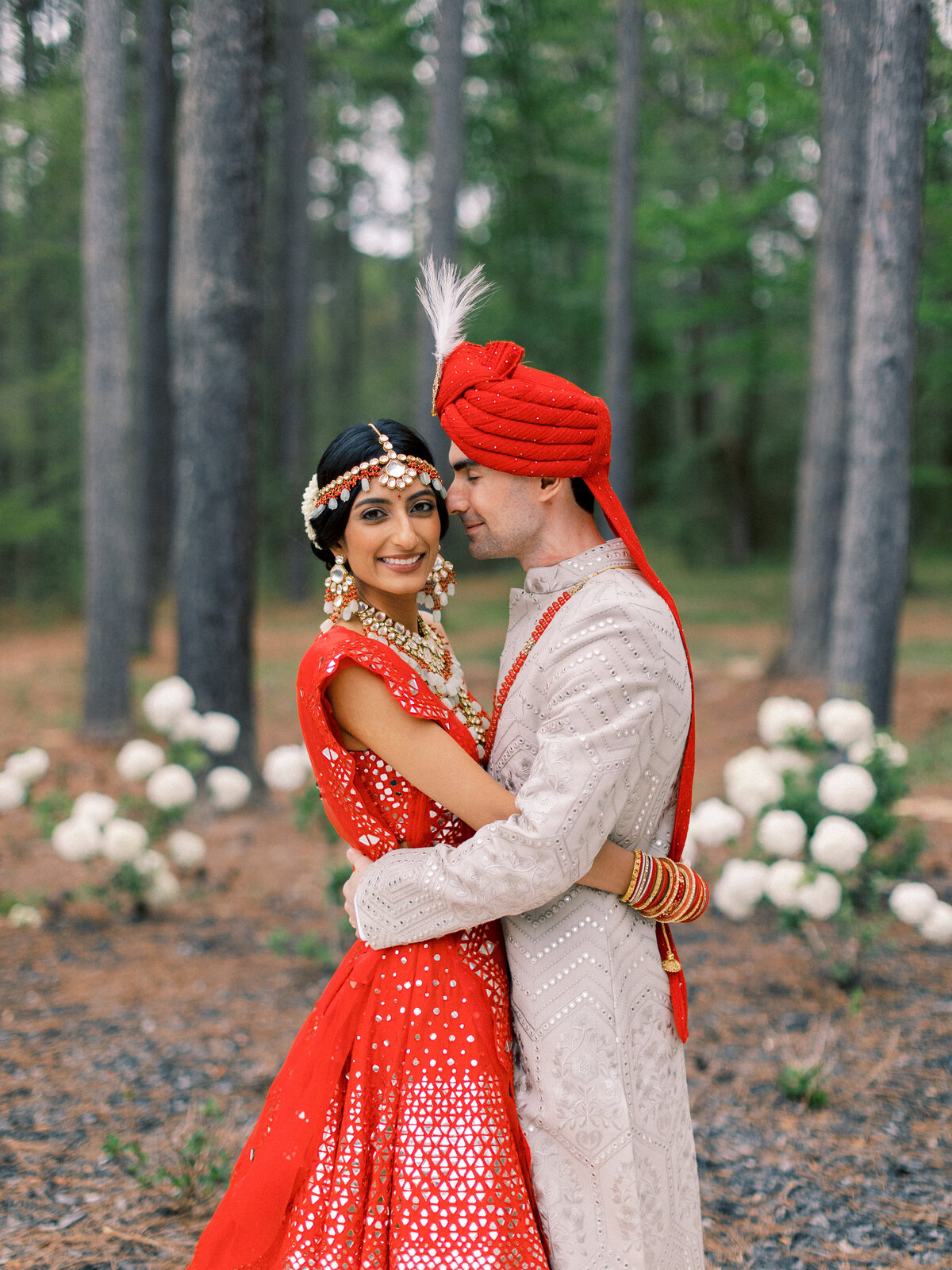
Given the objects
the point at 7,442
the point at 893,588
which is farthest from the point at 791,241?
the point at 893,588

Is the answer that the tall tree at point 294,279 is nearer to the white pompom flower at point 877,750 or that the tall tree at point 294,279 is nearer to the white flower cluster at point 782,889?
the white pompom flower at point 877,750

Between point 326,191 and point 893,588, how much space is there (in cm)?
2285

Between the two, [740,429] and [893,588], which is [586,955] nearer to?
[893,588]

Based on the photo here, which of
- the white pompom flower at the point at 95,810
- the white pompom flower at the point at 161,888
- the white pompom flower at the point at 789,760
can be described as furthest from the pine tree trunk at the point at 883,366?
the white pompom flower at the point at 95,810

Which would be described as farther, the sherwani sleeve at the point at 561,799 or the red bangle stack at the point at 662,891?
the red bangle stack at the point at 662,891

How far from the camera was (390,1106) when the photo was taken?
1.84m

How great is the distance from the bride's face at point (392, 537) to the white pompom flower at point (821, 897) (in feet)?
8.17

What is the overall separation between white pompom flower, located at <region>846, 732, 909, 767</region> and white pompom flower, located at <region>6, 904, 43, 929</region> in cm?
380

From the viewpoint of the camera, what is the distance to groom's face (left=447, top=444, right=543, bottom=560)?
193 centimetres

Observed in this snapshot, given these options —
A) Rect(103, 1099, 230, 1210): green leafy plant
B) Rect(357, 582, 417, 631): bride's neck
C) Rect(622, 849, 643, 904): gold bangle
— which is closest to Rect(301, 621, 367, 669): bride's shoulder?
Rect(357, 582, 417, 631): bride's neck

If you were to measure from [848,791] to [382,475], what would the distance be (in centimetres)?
260

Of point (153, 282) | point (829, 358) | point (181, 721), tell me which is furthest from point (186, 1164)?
point (153, 282)

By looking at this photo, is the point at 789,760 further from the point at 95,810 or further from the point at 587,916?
the point at 95,810

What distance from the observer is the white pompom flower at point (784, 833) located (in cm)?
389
